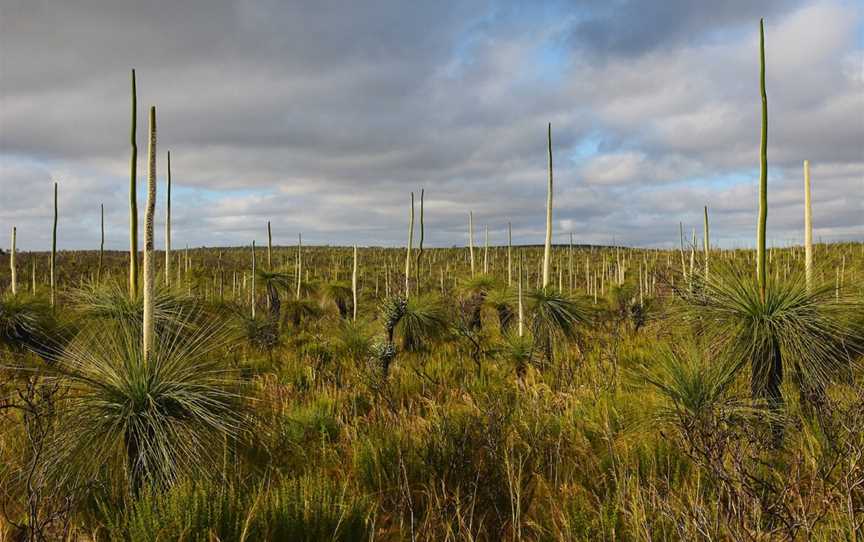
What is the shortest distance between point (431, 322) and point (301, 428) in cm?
592

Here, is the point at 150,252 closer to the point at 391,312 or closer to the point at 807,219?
the point at 391,312

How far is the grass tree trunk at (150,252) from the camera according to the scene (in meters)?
3.74

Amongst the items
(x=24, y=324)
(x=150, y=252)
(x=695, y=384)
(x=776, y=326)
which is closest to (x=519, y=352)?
(x=695, y=384)

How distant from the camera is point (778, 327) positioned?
14.5 feet

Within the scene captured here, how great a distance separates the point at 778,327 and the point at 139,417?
526 cm

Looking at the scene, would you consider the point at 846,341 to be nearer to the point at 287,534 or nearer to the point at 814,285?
the point at 814,285

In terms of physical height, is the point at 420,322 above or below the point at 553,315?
below

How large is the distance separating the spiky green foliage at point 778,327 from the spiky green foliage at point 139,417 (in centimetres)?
440

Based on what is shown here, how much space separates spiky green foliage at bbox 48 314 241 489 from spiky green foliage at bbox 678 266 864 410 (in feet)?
14.4

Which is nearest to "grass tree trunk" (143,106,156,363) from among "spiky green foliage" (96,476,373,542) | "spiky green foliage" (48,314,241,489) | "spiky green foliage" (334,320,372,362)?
"spiky green foliage" (48,314,241,489)

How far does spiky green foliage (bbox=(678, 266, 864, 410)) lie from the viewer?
4.33 m

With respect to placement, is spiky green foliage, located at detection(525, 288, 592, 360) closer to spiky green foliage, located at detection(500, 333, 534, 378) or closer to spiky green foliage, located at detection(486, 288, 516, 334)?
spiky green foliage, located at detection(500, 333, 534, 378)

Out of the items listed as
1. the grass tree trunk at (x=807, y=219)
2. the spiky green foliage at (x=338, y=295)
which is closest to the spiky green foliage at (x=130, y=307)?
the grass tree trunk at (x=807, y=219)

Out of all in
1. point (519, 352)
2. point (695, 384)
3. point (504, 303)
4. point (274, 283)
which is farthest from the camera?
point (274, 283)
